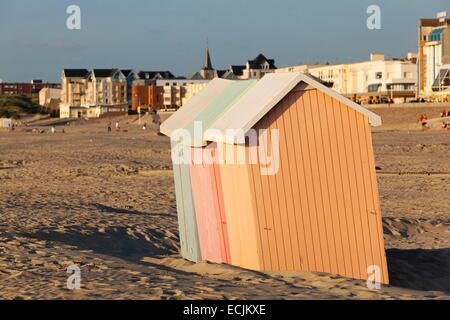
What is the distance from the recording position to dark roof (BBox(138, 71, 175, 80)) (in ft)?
477

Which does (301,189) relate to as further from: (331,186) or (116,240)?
(116,240)

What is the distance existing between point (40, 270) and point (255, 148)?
2593 mm

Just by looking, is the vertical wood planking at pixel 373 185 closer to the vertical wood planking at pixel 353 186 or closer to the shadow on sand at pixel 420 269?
the vertical wood planking at pixel 353 186

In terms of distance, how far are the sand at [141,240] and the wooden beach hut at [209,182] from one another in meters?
0.32

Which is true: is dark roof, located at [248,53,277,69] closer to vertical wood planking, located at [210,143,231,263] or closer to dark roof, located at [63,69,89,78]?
dark roof, located at [63,69,89,78]

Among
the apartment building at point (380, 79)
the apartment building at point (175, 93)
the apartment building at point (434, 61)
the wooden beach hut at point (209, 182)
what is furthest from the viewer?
the apartment building at point (175, 93)

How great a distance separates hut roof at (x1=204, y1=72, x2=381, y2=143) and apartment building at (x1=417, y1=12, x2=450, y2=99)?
225 feet

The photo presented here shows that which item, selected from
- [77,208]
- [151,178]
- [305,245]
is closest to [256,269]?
[305,245]

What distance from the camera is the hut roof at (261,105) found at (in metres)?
8.95

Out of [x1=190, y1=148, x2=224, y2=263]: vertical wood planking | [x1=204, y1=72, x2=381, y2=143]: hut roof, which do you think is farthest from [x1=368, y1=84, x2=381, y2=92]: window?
[x1=204, y1=72, x2=381, y2=143]: hut roof

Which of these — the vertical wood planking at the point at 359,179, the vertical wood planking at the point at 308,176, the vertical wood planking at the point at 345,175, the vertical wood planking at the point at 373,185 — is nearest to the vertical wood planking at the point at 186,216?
the vertical wood planking at the point at 308,176

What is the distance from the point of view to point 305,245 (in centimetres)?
927

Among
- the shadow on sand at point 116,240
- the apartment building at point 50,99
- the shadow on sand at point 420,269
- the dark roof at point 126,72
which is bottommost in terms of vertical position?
the shadow on sand at point 420,269

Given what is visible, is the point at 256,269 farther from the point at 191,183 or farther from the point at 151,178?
the point at 151,178
